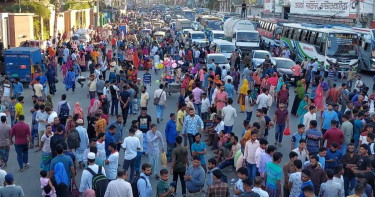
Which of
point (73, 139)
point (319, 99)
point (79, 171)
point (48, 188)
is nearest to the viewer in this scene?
point (48, 188)

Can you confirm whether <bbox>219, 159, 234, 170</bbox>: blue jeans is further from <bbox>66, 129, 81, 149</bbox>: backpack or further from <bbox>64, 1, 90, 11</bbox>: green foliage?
<bbox>64, 1, 90, 11</bbox>: green foliage

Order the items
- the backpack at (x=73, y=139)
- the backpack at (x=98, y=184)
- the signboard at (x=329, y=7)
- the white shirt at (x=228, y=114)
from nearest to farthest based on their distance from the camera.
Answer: the backpack at (x=98, y=184), the backpack at (x=73, y=139), the white shirt at (x=228, y=114), the signboard at (x=329, y=7)

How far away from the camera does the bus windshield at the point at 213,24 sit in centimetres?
5197

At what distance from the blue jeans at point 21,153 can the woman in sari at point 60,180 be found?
3.15 meters

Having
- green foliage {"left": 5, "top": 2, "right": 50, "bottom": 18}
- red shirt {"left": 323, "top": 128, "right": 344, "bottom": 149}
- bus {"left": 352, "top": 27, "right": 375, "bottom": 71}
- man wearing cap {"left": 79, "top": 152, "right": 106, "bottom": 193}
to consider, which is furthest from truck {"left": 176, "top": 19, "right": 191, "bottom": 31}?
man wearing cap {"left": 79, "top": 152, "right": 106, "bottom": 193}

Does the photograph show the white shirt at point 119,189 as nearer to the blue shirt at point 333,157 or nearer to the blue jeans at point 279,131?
the blue shirt at point 333,157

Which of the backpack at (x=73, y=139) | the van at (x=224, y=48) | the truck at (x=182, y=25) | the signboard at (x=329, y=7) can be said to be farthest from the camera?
the truck at (x=182, y=25)

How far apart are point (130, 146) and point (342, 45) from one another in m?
20.0

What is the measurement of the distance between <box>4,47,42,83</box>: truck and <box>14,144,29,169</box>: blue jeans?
35.8 feet

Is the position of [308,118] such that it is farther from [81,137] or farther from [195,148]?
[81,137]

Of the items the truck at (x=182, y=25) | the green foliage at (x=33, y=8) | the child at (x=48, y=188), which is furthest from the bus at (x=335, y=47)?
the truck at (x=182, y=25)

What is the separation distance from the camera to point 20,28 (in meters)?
33.6

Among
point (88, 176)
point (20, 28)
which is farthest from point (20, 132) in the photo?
point (20, 28)

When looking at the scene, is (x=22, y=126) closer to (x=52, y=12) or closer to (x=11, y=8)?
(x=11, y=8)
